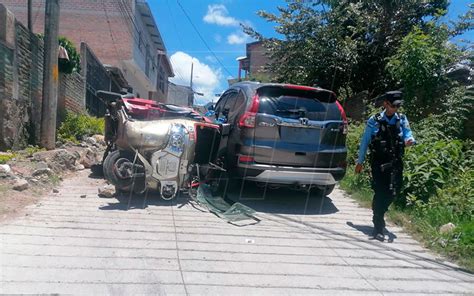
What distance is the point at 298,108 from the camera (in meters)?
6.06

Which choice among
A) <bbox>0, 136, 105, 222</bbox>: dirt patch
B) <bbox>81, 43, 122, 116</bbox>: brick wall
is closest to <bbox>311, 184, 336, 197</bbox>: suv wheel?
<bbox>0, 136, 105, 222</bbox>: dirt patch

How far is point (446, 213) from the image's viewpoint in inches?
211

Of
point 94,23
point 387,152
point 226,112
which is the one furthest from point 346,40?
point 94,23

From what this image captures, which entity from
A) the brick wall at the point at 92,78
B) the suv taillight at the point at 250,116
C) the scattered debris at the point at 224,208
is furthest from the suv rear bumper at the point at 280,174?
the brick wall at the point at 92,78

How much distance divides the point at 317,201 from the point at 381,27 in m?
8.51

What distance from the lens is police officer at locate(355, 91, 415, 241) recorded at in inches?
197

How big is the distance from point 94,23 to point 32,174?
19590mm

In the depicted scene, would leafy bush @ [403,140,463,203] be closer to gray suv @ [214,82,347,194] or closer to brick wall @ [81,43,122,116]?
gray suv @ [214,82,347,194]

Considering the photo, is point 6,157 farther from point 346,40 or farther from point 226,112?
point 346,40

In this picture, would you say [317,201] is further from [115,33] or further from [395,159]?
[115,33]

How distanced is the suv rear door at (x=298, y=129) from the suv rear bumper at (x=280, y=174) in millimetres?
81

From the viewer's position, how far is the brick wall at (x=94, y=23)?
77.8 feet

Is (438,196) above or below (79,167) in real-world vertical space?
above

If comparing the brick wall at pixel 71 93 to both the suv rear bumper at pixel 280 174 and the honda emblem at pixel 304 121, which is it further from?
the honda emblem at pixel 304 121
